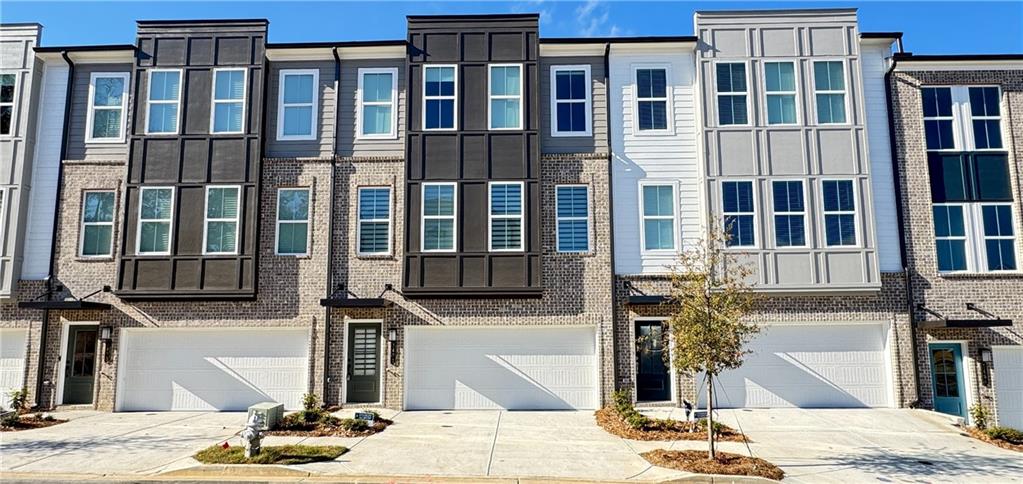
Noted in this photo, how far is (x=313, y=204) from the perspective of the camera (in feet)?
56.6

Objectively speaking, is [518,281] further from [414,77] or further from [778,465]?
[778,465]

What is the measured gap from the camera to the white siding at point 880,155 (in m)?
16.8

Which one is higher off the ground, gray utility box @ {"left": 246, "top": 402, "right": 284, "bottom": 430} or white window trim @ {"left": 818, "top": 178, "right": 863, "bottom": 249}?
white window trim @ {"left": 818, "top": 178, "right": 863, "bottom": 249}

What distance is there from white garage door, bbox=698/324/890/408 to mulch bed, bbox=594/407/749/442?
2.75m

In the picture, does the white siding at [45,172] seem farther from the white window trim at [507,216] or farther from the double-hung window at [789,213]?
the double-hung window at [789,213]

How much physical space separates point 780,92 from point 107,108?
59.5ft

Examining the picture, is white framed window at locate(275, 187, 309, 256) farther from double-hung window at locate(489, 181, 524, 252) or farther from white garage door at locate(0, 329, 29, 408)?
white garage door at locate(0, 329, 29, 408)

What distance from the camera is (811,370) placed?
54.3 ft

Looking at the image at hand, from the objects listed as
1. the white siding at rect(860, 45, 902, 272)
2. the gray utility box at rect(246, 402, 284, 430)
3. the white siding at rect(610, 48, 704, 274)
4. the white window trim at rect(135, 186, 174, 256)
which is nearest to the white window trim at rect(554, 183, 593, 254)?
the white siding at rect(610, 48, 704, 274)

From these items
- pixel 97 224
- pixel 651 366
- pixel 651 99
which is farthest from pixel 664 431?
pixel 97 224

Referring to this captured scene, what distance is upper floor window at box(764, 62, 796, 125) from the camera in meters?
17.3

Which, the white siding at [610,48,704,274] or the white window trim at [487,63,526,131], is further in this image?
the white window trim at [487,63,526,131]

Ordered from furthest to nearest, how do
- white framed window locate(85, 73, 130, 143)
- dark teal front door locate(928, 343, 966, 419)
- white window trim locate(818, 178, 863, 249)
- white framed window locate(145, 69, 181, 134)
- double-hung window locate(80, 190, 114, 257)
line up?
white framed window locate(85, 73, 130, 143), white framed window locate(145, 69, 181, 134), double-hung window locate(80, 190, 114, 257), white window trim locate(818, 178, 863, 249), dark teal front door locate(928, 343, 966, 419)

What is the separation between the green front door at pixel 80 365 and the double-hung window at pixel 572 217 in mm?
Answer: 12457
